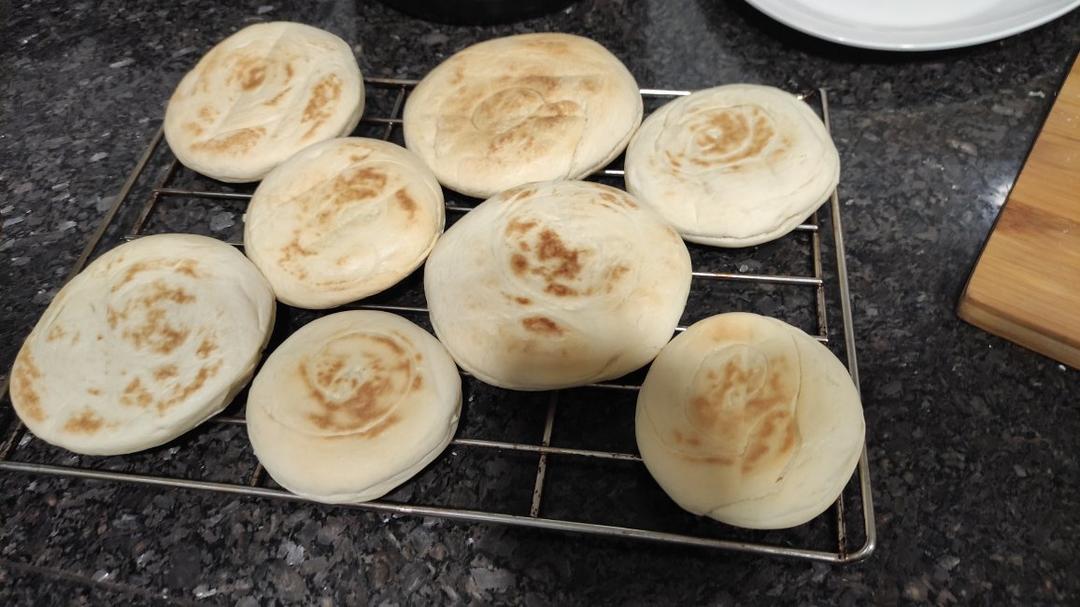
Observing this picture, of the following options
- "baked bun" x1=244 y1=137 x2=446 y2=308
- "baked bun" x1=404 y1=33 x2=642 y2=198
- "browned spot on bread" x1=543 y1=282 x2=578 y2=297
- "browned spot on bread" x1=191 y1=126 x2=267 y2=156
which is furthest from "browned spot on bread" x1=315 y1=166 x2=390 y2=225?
"browned spot on bread" x1=543 y1=282 x2=578 y2=297

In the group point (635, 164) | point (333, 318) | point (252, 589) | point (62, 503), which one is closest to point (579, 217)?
point (635, 164)

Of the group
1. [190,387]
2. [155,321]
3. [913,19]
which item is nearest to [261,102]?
[155,321]

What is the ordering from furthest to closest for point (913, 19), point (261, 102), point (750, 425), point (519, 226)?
1. point (913, 19)
2. point (261, 102)
3. point (519, 226)
4. point (750, 425)

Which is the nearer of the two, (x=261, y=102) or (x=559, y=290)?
(x=559, y=290)

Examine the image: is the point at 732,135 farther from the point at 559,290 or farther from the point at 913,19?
the point at 913,19

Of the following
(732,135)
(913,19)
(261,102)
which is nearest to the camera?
(732,135)

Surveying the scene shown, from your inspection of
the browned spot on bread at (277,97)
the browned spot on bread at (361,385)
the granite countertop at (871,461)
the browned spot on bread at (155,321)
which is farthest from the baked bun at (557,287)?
the browned spot on bread at (277,97)
